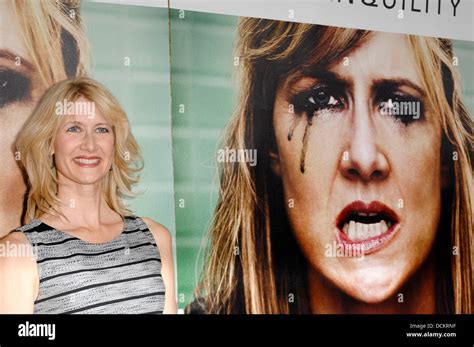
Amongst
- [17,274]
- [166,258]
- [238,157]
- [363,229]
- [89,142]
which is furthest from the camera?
[363,229]

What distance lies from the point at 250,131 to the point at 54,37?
0.99 metres

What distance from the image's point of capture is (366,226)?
12.0 ft

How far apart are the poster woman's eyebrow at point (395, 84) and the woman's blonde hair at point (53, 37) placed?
1.40m

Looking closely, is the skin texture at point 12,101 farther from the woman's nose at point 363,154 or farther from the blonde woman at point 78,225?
the woman's nose at point 363,154

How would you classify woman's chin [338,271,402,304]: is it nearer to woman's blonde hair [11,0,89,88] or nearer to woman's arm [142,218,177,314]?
woman's arm [142,218,177,314]

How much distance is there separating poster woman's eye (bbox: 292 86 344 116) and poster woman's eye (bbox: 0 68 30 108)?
1241 millimetres

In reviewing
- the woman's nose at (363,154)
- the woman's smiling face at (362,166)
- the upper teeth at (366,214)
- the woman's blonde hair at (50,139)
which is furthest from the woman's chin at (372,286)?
the woman's blonde hair at (50,139)

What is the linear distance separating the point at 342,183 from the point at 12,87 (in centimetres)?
158

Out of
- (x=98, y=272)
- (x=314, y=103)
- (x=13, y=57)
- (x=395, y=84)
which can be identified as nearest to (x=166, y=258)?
(x=98, y=272)

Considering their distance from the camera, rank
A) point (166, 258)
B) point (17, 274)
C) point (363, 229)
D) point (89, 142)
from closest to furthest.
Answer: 1. point (17, 274)
2. point (89, 142)
3. point (166, 258)
4. point (363, 229)

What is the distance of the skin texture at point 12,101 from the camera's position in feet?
10.7

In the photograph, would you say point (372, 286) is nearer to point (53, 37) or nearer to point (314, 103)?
point (314, 103)

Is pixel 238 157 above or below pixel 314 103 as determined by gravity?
below
